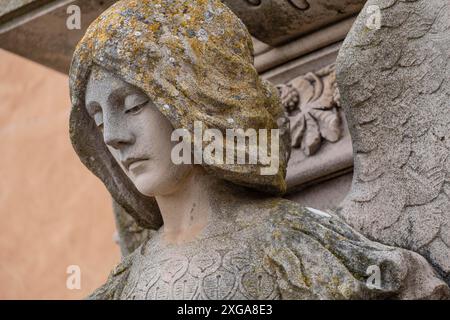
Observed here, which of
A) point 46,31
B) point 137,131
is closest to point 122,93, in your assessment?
point 137,131

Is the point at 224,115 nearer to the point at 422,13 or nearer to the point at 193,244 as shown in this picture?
the point at 193,244

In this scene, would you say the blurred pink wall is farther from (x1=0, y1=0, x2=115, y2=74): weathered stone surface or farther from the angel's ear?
the angel's ear

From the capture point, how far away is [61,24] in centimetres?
405

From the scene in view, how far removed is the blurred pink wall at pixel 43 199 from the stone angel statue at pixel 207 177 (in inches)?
99.3

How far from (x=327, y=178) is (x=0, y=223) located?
101 inches

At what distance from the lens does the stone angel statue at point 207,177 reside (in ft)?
10.4

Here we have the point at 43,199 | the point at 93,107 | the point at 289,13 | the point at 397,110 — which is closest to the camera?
the point at 93,107

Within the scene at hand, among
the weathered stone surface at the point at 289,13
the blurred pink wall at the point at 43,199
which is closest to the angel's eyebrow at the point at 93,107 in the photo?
the weathered stone surface at the point at 289,13

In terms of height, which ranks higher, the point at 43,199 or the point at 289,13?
the point at 43,199

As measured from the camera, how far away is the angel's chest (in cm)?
316

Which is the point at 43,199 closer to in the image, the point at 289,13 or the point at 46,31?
the point at 46,31

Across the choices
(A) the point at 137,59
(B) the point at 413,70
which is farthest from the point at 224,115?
(B) the point at 413,70

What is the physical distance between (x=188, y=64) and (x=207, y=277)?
0.39 metres

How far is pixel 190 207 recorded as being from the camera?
332cm
